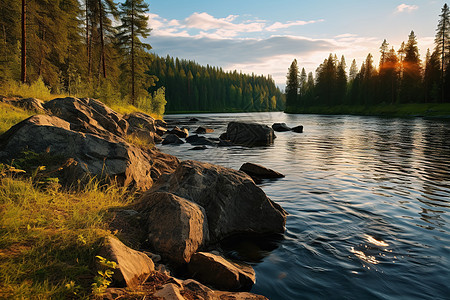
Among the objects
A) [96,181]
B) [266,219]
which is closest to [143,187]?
[96,181]

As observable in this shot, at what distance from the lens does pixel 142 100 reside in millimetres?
38938

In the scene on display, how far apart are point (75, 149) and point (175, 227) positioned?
371cm

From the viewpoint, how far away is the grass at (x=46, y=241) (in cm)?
282

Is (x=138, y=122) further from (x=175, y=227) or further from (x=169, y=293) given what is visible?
(x=169, y=293)

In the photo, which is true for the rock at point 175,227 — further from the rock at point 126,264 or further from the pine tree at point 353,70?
the pine tree at point 353,70

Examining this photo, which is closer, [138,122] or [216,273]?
[216,273]

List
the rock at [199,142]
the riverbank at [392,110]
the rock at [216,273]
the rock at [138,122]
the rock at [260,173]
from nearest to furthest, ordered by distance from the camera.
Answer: the rock at [216,273] < the rock at [260,173] < the rock at [138,122] < the rock at [199,142] < the riverbank at [392,110]

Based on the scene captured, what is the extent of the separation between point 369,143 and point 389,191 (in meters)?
13.5

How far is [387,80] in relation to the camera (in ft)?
220

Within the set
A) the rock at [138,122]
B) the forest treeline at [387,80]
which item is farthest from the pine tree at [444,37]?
the rock at [138,122]

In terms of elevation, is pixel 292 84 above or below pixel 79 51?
above

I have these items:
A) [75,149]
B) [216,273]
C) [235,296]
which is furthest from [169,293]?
[75,149]

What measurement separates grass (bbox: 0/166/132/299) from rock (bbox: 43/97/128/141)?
4711 millimetres

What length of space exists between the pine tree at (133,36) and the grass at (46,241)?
34.1 m
